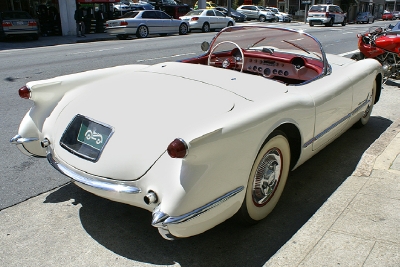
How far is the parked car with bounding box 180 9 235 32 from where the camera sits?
883 inches

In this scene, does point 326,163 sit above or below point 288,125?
below

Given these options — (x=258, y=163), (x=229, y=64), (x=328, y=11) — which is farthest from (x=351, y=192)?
(x=328, y=11)

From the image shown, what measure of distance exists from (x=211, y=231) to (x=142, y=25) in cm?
1721

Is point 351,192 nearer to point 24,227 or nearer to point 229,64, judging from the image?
point 229,64

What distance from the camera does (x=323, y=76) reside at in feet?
12.6

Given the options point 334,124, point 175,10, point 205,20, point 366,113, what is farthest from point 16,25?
point 334,124

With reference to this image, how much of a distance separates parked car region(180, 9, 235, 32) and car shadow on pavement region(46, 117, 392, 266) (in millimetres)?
19574

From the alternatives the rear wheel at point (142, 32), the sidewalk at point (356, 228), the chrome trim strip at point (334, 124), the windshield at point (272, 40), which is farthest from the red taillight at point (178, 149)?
the rear wheel at point (142, 32)

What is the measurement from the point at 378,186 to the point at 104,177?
246cm

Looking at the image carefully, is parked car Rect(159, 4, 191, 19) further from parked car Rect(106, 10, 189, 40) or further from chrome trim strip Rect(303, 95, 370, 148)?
chrome trim strip Rect(303, 95, 370, 148)

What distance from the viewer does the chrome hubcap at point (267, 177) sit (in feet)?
9.27

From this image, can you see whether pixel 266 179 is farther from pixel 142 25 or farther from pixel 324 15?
pixel 324 15

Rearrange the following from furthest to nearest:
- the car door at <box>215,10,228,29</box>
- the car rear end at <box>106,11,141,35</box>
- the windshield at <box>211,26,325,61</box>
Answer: the car door at <box>215,10,228,29</box>
the car rear end at <box>106,11,141,35</box>
the windshield at <box>211,26,325,61</box>

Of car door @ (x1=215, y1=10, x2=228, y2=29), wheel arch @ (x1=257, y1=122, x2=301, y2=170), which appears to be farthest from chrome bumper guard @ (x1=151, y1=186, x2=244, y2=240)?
car door @ (x1=215, y1=10, x2=228, y2=29)
